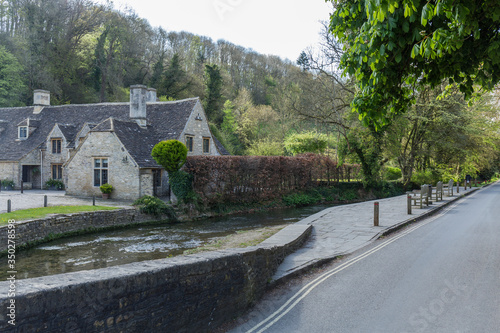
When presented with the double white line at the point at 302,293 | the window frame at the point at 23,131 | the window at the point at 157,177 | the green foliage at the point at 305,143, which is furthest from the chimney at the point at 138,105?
the double white line at the point at 302,293

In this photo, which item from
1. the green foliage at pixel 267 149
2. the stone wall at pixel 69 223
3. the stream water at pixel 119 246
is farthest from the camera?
the green foliage at pixel 267 149

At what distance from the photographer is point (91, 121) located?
35000 millimetres

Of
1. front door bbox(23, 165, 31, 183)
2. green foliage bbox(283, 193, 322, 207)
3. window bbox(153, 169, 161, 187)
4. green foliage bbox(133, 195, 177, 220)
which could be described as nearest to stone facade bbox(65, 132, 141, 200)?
window bbox(153, 169, 161, 187)

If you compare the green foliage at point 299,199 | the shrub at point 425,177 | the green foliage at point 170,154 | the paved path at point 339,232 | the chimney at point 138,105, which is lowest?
the green foliage at point 299,199

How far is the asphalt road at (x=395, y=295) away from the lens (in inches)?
245

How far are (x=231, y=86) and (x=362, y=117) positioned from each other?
192ft

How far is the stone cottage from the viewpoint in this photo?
26.6 meters

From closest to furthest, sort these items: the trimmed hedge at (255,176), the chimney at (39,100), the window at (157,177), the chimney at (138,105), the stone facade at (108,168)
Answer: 1. the trimmed hedge at (255,176)
2. the stone facade at (108,168)
3. the window at (157,177)
4. the chimney at (138,105)
5. the chimney at (39,100)

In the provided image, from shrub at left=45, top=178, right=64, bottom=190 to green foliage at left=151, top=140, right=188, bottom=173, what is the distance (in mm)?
14687

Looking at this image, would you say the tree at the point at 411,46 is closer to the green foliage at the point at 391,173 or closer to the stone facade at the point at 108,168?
the stone facade at the point at 108,168

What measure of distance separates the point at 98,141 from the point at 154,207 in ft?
28.3

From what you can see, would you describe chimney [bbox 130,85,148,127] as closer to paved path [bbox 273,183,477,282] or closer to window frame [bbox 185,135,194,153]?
window frame [bbox 185,135,194,153]

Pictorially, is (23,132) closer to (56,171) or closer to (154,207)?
(56,171)

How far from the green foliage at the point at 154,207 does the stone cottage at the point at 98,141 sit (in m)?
3.20
